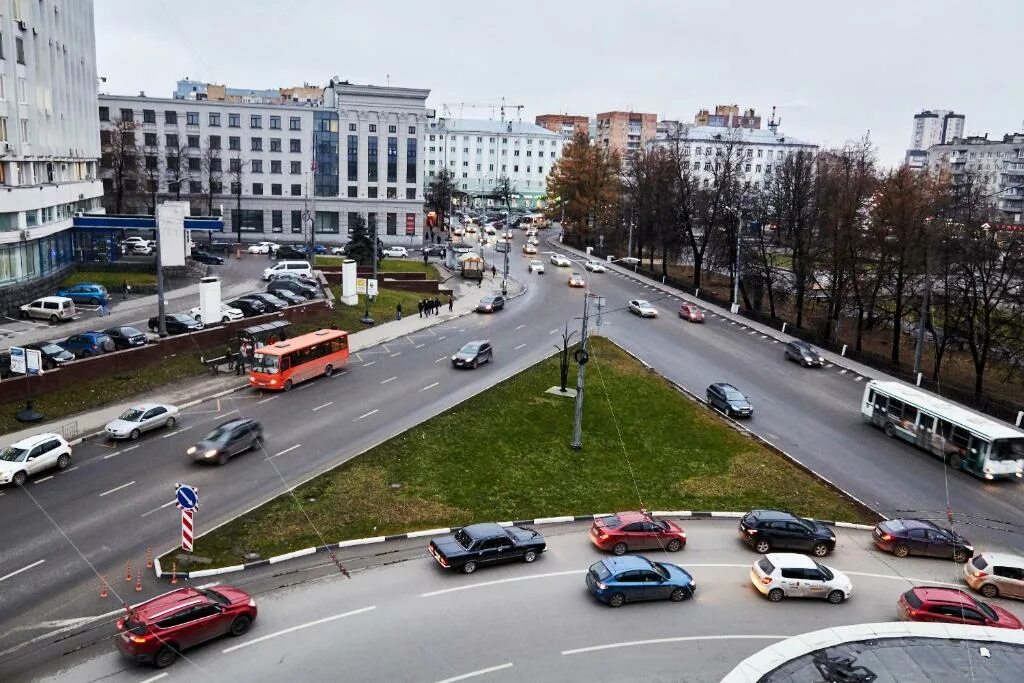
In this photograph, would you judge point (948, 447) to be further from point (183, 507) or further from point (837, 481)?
point (183, 507)

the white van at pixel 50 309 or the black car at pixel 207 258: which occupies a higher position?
the black car at pixel 207 258

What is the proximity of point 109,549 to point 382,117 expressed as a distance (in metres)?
75.7

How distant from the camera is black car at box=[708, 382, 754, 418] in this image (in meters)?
38.8

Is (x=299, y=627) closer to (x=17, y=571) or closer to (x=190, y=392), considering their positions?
(x=17, y=571)

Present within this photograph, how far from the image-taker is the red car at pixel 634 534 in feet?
79.4

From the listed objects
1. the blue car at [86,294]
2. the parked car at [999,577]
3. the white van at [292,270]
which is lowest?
the parked car at [999,577]

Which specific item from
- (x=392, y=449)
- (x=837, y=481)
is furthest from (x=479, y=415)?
(x=837, y=481)

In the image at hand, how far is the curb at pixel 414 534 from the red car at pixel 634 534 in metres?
1.09

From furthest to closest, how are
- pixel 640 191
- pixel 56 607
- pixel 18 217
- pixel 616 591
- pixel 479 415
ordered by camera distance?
pixel 640 191
pixel 18 217
pixel 479 415
pixel 616 591
pixel 56 607

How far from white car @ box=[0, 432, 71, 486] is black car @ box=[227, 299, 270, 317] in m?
21.8

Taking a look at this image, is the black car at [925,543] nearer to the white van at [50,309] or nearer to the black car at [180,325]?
the black car at [180,325]

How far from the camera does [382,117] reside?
91.0 m

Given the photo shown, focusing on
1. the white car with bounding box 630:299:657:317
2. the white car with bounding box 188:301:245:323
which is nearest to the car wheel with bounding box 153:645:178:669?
the white car with bounding box 188:301:245:323

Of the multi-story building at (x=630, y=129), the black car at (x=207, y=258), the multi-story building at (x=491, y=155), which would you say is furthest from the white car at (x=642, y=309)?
the multi-story building at (x=630, y=129)
